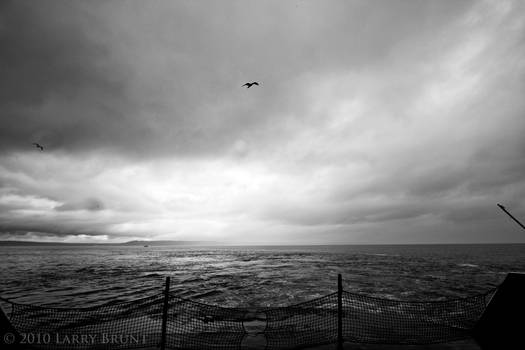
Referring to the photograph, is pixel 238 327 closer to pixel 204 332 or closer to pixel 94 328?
pixel 204 332

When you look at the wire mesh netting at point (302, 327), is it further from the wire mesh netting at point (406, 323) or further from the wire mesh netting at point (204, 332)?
the wire mesh netting at point (204, 332)

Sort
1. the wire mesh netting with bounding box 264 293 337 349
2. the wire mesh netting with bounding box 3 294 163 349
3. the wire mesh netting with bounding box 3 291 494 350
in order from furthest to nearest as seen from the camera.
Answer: the wire mesh netting with bounding box 264 293 337 349, the wire mesh netting with bounding box 3 291 494 350, the wire mesh netting with bounding box 3 294 163 349

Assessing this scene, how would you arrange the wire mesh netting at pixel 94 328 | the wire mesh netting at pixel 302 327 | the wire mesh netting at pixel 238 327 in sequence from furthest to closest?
1. the wire mesh netting at pixel 302 327
2. the wire mesh netting at pixel 238 327
3. the wire mesh netting at pixel 94 328

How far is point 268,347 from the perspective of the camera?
8.20 m

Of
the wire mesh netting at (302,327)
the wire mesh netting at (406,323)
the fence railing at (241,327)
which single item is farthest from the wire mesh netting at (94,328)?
the wire mesh netting at (406,323)

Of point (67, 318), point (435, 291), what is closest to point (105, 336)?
point (67, 318)

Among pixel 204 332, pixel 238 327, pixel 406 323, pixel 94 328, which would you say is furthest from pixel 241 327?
pixel 406 323

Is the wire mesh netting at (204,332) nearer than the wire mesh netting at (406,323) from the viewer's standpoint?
Yes

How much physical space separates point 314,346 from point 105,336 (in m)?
7.61

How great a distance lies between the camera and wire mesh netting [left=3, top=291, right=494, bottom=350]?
8.40 metres

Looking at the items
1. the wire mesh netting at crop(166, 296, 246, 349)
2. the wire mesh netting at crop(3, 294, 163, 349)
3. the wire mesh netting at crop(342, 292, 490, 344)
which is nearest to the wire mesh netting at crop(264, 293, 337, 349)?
the wire mesh netting at crop(342, 292, 490, 344)

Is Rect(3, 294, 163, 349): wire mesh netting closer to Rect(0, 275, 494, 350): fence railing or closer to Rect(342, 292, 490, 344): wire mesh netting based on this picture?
Rect(0, 275, 494, 350): fence railing

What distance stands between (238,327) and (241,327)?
130 millimetres

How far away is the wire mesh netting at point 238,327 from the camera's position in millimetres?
8398
